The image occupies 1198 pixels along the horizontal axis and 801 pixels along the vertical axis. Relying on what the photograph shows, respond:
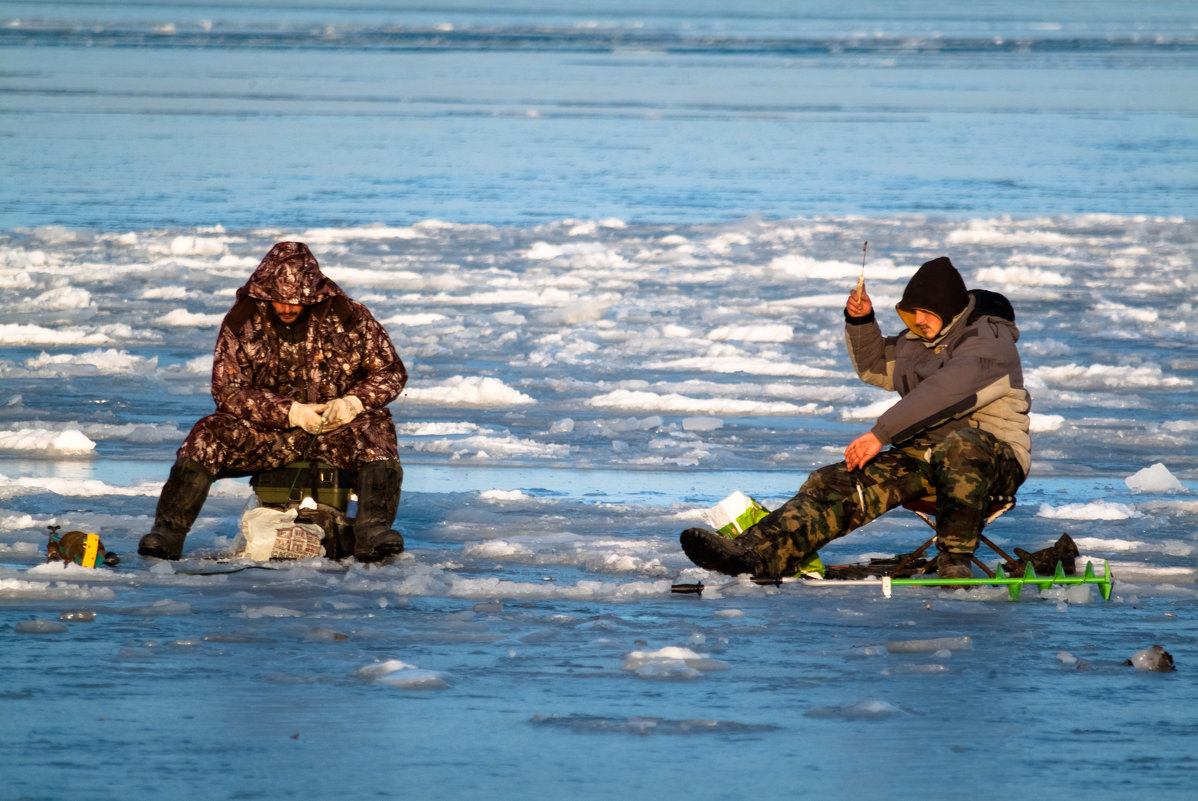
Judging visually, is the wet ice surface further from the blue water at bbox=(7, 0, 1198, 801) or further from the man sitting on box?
the man sitting on box

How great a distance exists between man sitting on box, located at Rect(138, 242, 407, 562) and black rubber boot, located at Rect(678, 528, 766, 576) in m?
1.16

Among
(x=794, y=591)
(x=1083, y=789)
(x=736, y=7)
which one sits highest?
(x=736, y=7)

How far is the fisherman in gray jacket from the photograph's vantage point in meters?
6.35

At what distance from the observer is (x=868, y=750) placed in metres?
4.70

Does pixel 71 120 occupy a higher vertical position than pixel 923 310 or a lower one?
higher

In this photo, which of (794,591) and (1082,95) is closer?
(794,591)

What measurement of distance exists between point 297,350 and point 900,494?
2.46 metres

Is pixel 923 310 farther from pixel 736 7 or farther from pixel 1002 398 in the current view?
pixel 736 7

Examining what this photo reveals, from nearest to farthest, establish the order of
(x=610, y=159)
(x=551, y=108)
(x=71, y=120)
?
(x=610, y=159) → (x=71, y=120) → (x=551, y=108)

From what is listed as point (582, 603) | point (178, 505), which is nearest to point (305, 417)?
point (178, 505)

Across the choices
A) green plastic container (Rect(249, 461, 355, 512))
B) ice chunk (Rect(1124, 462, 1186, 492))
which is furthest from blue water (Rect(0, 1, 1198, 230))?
green plastic container (Rect(249, 461, 355, 512))

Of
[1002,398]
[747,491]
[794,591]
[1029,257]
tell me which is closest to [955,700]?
[794,591]

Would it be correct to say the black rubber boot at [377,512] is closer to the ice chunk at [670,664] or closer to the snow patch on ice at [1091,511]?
the ice chunk at [670,664]

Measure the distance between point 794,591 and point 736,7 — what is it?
9033cm
